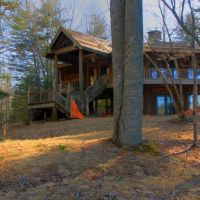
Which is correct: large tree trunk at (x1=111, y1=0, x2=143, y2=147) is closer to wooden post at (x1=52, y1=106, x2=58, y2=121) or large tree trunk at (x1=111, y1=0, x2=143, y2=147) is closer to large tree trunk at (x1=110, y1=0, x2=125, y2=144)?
large tree trunk at (x1=110, y1=0, x2=125, y2=144)

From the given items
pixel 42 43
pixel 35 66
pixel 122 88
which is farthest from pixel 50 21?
pixel 122 88

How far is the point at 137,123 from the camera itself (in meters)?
8.66

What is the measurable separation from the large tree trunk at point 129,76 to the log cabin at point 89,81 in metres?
13.4

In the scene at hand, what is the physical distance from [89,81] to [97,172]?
22852 millimetres

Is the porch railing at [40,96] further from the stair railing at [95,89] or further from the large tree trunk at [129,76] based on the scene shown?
the large tree trunk at [129,76]

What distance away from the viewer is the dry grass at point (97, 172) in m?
5.88

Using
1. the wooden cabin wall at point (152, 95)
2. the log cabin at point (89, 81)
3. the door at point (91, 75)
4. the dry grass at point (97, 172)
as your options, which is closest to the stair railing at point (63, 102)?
the log cabin at point (89, 81)

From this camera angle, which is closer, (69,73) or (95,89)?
(95,89)

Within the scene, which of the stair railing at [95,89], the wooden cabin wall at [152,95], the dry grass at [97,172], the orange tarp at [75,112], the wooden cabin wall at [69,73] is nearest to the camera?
the dry grass at [97,172]

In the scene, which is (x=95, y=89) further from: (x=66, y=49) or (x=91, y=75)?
(x=91, y=75)

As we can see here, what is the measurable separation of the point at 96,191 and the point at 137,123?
3.07 m

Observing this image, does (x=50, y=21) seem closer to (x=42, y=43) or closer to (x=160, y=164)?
(x=42, y=43)

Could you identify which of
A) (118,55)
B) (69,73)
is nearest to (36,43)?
(69,73)

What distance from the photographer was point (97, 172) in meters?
7.01
